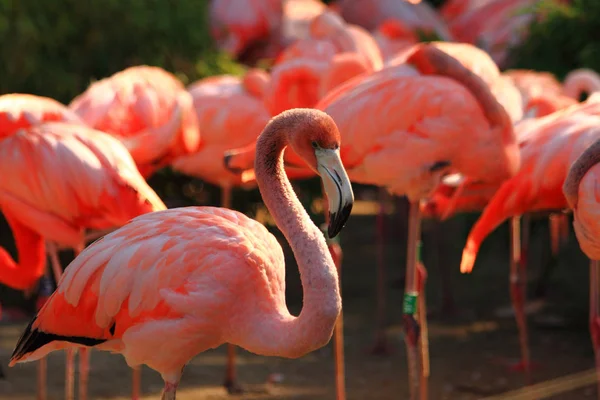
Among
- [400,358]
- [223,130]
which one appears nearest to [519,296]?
[400,358]

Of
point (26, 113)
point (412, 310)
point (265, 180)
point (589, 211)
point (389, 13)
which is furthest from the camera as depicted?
point (389, 13)

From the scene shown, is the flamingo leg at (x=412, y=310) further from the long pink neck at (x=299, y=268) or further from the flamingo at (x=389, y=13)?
the flamingo at (x=389, y=13)

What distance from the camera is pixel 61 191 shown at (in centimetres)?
445

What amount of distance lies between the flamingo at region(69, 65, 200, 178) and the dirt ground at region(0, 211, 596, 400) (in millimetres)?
1144

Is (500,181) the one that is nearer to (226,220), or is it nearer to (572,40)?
(226,220)

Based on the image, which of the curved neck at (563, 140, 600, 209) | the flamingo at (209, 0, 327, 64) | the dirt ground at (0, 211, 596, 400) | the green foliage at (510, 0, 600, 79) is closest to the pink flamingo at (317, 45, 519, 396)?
the curved neck at (563, 140, 600, 209)

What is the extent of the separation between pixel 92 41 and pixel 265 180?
13.4 feet

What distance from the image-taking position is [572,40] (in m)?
6.62

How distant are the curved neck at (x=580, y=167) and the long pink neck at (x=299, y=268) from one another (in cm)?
118

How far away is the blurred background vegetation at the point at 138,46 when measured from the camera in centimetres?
653

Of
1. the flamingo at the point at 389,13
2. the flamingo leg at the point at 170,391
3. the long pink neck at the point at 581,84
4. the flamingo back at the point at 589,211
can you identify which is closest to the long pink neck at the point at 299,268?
the flamingo leg at the point at 170,391

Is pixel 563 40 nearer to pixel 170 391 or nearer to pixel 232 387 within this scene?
pixel 232 387

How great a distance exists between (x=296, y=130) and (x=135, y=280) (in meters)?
0.70

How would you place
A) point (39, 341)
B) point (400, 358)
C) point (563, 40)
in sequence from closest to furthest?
point (39, 341) < point (400, 358) < point (563, 40)
